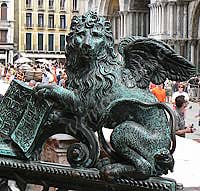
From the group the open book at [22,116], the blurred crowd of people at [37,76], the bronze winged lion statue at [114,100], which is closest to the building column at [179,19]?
the blurred crowd of people at [37,76]

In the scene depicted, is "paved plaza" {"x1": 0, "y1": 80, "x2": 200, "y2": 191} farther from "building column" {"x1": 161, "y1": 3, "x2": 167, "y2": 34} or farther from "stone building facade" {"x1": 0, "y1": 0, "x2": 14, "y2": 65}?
"stone building facade" {"x1": 0, "y1": 0, "x2": 14, "y2": 65}

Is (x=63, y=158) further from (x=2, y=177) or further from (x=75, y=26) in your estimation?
(x=75, y=26)

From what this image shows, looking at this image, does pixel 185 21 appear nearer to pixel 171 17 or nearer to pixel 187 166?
pixel 171 17

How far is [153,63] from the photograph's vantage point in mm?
2688

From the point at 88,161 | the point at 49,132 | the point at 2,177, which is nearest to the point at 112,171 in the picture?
the point at 88,161

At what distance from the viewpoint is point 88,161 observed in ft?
8.63

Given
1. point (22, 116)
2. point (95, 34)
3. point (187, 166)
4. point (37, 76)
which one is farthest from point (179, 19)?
point (95, 34)

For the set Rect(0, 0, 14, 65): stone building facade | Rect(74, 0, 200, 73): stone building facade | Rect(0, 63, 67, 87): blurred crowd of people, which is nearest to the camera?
Rect(0, 63, 67, 87): blurred crowd of people

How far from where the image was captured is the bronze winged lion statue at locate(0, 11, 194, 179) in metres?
2.50

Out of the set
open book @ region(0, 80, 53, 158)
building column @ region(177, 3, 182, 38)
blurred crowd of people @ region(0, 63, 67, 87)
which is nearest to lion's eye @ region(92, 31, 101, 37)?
open book @ region(0, 80, 53, 158)

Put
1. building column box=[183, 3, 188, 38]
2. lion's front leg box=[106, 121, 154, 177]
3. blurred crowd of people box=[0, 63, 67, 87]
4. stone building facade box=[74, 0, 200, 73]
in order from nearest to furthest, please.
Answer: lion's front leg box=[106, 121, 154, 177], blurred crowd of people box=[0, 63, 67, 87], stone building facade box=[74, 0, 200, 73], building column box=[183, 3, 188, 38]

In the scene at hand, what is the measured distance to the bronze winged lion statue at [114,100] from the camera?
2.50 metres

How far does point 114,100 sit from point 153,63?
0.85ft

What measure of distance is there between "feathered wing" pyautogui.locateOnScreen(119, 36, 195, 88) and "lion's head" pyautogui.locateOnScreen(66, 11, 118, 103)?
9 centimetres
